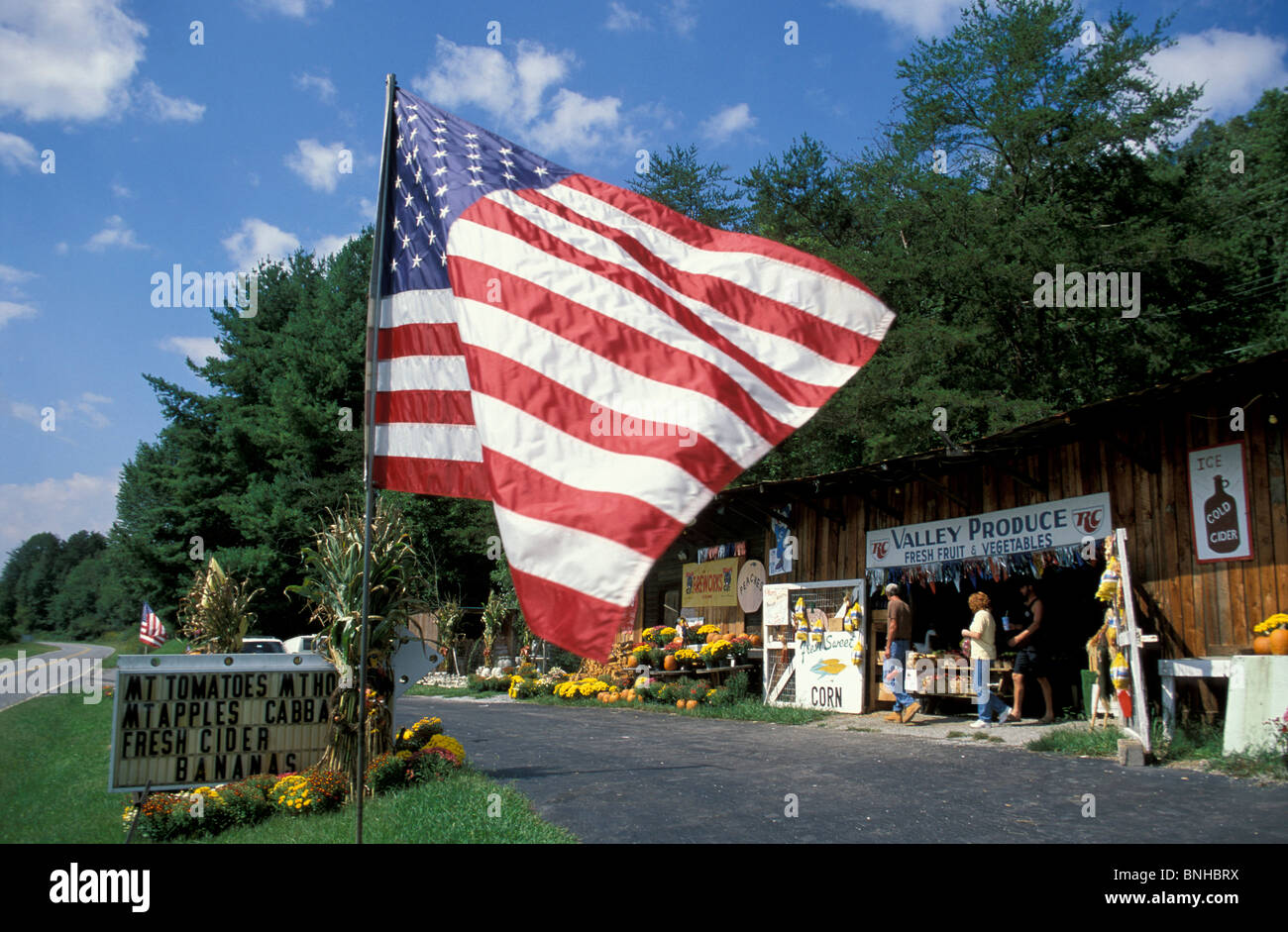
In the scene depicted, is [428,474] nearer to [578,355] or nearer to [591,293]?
[578,355]

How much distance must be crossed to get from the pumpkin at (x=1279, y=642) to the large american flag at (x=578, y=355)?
790cm

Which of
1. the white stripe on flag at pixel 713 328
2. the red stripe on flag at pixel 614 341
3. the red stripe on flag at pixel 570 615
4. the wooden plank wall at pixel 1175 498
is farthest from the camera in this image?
the wooden plank wall at pixel 1175 498

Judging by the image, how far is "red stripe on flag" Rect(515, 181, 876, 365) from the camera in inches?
178

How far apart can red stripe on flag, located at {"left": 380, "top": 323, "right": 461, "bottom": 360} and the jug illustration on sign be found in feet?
32.8

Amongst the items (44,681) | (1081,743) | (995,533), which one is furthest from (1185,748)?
(44,681)

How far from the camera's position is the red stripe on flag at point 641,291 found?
14.5 feet

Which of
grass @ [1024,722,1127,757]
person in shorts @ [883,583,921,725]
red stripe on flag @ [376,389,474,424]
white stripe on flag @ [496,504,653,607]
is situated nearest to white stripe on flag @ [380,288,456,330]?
red stripe on flag @ [376,389,474,424]

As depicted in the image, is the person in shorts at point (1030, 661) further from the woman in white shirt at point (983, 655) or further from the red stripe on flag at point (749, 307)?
the red stripe on flag at point (749, 307)

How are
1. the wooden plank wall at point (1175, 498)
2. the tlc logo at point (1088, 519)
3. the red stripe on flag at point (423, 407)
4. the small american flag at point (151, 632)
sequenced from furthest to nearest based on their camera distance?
the small american flag at point (151, 632), the tlc logo at point (1088, 519), the wooden plank wall at point (1175, 498), the red stripe on flag at point (423, 407)

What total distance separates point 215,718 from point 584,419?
20.1 ft

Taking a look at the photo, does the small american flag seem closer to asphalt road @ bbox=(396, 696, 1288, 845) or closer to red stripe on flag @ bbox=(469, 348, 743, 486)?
asphalt road @ bbox=(396, 696, 1288, 845)

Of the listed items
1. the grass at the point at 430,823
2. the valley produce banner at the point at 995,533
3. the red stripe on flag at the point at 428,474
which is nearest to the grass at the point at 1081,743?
the valley produce banner at the point at 995,533
